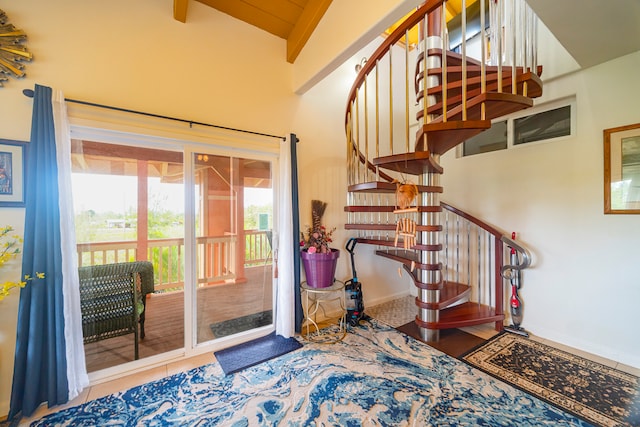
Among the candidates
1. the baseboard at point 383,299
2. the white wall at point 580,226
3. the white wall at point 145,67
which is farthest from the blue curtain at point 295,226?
the white wall at point 580,226

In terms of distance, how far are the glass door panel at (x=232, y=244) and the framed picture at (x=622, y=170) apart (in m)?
3.29

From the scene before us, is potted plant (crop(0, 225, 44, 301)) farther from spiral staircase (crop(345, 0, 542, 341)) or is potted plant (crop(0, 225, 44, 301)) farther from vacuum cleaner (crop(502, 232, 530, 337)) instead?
vacuum cleaner (crop(502, 232, 530, 337))

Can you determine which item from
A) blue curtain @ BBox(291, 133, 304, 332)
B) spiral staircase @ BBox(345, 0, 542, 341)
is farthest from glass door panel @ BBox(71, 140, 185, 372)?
spiral staircase @ BBox(345, 0, 542, 341)

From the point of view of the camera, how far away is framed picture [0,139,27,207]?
168 centimetres

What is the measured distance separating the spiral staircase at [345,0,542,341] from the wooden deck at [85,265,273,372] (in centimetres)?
134

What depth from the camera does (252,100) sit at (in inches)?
103

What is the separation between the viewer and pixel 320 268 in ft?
8.64

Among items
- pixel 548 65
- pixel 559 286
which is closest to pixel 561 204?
pixel 559 286

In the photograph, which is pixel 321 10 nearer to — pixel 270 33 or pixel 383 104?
pixel 270 33

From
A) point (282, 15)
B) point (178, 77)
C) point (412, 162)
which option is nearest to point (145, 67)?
point (178, 77)

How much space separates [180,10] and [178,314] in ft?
9.20

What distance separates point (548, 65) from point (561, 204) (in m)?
1.50

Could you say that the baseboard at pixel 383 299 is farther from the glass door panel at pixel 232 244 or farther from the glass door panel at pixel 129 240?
the glass door panel at pixel 129 240

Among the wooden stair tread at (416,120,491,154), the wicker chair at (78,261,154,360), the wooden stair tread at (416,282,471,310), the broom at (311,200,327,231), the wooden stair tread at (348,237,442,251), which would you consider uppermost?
the wooden stair tread at (416,120,491,154)
